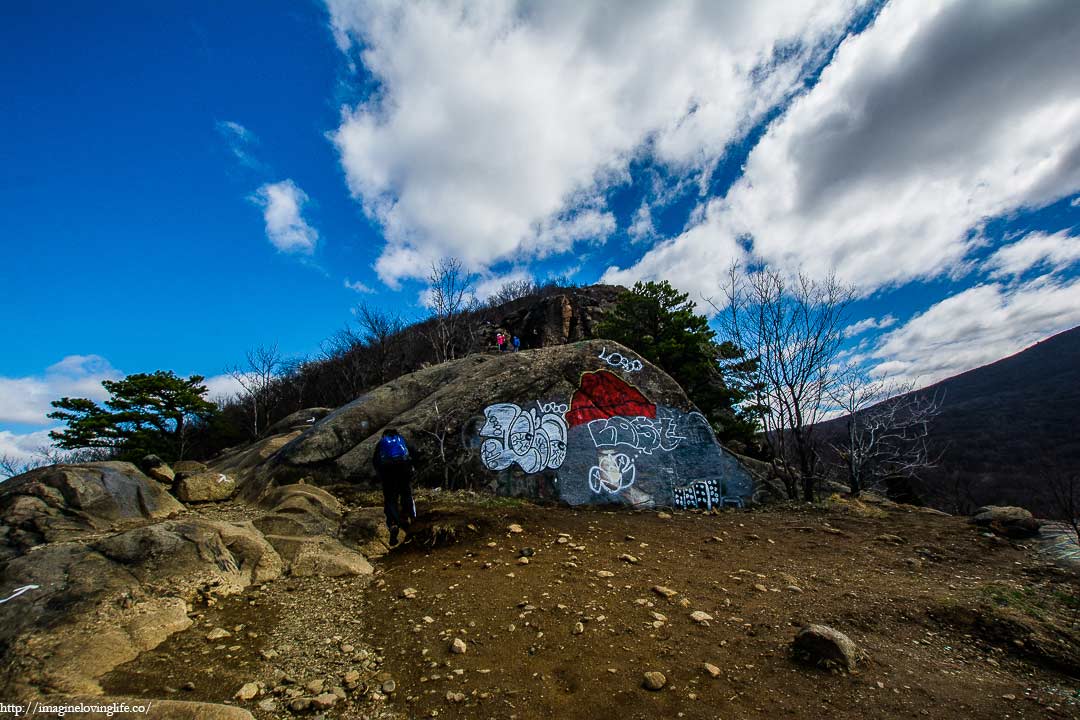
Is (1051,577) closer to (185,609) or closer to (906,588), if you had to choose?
(906,588)

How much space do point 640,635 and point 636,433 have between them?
6.50m

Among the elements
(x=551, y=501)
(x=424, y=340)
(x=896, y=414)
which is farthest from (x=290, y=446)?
(x=424, y=340)

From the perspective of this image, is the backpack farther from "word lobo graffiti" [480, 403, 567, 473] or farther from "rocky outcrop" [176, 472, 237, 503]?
"rocky outcrop" [176, 472, 237, 503]

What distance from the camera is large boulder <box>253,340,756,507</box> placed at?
9586 mm

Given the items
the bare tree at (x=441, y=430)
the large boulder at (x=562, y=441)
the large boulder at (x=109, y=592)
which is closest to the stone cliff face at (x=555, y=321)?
the large boulder at (x=562, y=441)

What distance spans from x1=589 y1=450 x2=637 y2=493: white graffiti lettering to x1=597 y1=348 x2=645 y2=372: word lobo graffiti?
233cm

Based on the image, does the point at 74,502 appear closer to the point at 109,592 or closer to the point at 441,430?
the point at 109,592

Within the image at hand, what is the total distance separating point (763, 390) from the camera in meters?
11.1

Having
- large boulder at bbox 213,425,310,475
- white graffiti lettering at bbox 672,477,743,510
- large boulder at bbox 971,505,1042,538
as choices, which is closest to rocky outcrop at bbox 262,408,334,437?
large boulder at bbox 213,425,310,475

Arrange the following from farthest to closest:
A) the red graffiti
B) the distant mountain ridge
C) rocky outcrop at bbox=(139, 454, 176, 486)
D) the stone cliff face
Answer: the stone cliff face, the distant mountain ridge, the red graffiti, rocky outcrop at bbox=(139, 454, 176, 486)

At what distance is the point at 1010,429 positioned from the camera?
55.1m

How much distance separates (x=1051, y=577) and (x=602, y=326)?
16077mm

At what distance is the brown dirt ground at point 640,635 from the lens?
3039 millimetres

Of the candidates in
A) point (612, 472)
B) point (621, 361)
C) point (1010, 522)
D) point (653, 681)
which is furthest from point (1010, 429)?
point (653, 681)
